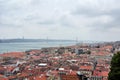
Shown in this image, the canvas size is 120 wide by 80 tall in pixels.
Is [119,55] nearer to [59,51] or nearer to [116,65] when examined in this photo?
[116,65]

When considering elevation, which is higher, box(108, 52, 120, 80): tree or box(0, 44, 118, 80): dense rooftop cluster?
box(108, 52, 120, 80): tree

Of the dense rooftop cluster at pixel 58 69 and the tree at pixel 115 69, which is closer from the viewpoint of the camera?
the tree at pixel 115 69

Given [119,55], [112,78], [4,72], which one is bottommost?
[4,72]

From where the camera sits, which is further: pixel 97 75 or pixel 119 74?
pixel 97 75

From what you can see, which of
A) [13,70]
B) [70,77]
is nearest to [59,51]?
[13,70]

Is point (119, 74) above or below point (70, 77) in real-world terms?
above

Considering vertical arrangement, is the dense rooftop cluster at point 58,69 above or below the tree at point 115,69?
below

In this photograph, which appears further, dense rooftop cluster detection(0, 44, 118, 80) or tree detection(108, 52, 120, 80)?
dense rooftop cluster detection(0, 44, 118, 80)

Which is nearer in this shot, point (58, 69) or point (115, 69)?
point (115, 69)

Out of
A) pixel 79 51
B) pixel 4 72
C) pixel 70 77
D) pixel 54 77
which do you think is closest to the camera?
pixel 70 77

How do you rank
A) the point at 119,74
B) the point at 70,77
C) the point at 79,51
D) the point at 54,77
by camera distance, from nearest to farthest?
the point at 119,74 < the point at 70,77 < the point at 54,77 < the point at 79,51

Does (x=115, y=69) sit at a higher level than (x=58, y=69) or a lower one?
higher
